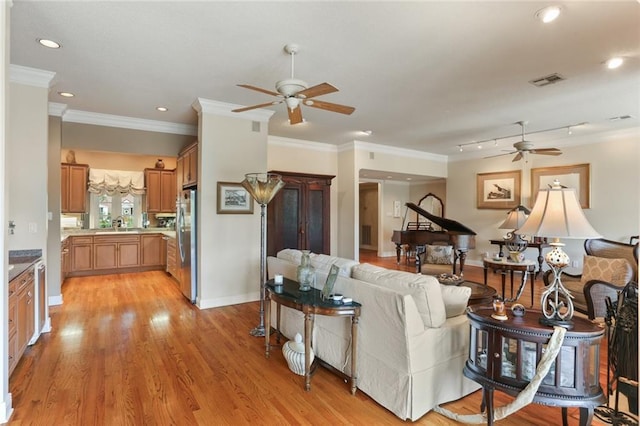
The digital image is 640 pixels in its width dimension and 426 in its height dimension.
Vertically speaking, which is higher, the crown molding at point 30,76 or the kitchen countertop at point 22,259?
the crown molding at point 30,76

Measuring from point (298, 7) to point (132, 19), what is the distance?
128 centimetres

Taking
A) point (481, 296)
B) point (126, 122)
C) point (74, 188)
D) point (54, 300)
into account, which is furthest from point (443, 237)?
point (74, 188)

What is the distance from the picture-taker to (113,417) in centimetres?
216

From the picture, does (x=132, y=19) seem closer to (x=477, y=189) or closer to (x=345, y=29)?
(x=345, y=29)

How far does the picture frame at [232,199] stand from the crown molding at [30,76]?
6.94 ft

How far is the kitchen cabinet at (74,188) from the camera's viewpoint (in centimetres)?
659

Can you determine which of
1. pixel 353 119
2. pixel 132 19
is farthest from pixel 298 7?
pixel 353 119

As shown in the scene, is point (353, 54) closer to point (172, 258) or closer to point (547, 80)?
point (547, 80)

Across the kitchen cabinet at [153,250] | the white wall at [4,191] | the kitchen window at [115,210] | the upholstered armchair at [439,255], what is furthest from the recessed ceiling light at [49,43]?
the upholstered armchair at [439,255]

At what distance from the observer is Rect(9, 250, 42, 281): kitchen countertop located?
280 centimetres

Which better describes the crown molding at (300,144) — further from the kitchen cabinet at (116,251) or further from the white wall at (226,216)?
the kitchen cabinet at (116,251)

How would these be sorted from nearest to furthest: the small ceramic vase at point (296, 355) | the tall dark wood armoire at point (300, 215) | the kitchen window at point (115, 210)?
the small ceramic vase at point (296, 355)
the tall dark wood armoire at point (300, 215)
the kitchen window at point (115, 210)

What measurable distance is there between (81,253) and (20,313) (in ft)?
14.3

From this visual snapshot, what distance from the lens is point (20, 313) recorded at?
2.77m
